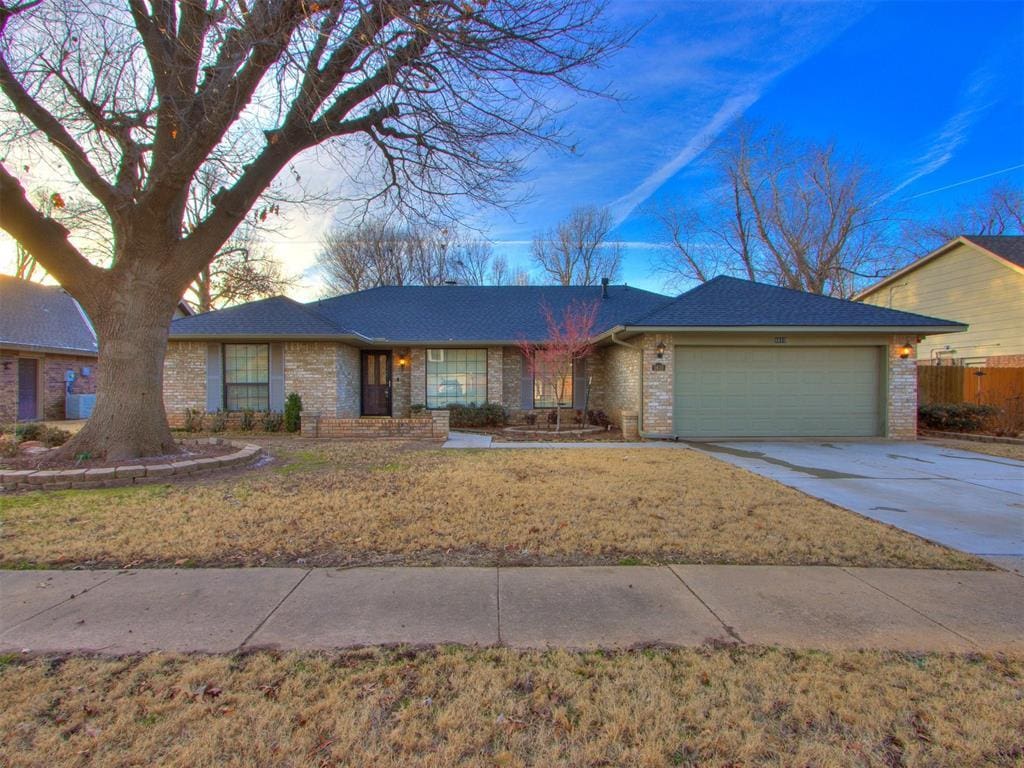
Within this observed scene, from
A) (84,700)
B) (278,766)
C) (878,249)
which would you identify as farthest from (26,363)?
(878,249)

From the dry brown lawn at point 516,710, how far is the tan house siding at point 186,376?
12089mm

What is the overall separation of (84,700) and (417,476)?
475cm

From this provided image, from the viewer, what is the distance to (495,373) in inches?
573

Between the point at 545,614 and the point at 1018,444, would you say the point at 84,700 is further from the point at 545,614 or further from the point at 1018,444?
the point at 1018,444

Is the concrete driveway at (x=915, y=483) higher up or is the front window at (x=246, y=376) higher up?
the front window at (x=246, y=376)

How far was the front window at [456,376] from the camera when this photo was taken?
14.6 meters

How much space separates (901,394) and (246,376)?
16.2 metres

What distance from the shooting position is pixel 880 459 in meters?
8.62

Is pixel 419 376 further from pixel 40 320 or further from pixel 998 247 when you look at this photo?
pixel 998 247

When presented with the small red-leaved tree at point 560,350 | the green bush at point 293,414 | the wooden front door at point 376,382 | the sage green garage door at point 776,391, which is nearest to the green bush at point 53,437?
the green bush at point 293,414

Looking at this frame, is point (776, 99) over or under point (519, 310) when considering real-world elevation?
over

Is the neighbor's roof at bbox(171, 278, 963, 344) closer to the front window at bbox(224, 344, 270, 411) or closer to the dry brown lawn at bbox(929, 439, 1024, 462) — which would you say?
the front window at bbox(224, 344, 270, 411)

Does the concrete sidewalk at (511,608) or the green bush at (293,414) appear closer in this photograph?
the concrete sidewalk at (511,608)

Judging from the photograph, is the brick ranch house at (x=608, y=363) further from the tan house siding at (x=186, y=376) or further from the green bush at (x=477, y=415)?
the green bush at (x=477, y=415)
